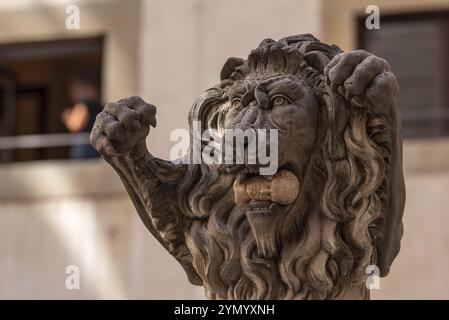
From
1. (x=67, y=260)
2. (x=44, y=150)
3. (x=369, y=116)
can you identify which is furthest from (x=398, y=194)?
(x=44, y=150)

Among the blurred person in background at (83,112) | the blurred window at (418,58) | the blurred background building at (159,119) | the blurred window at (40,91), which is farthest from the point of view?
the blurred window at (40,91)

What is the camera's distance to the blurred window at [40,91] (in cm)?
1772

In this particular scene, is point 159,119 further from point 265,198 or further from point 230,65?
point 265,198

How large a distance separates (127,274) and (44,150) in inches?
90.9

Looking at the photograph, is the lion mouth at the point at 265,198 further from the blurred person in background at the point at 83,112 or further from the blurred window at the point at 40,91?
the blurred window at the point at 40,91

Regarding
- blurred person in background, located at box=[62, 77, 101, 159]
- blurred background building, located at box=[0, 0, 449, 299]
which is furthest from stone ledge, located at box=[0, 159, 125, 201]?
blurred person in background, located at box=[62, 77, 101, 159]

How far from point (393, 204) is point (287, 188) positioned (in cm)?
33

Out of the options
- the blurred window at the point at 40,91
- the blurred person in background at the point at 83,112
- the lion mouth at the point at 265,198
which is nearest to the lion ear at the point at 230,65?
the lion mouth at the point at 265,198

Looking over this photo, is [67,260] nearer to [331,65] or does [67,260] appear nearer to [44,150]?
[44,150]

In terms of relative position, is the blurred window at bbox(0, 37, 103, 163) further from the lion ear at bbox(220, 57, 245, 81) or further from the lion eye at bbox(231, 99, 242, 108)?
the lion eye at bbox(231, 99, 242, 108)

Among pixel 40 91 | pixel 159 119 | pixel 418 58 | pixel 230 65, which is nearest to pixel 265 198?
pixel 230 65

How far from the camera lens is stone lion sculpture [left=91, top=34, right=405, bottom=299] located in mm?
4781

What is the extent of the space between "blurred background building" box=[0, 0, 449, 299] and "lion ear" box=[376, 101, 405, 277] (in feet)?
30.9

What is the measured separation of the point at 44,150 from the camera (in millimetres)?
17938
